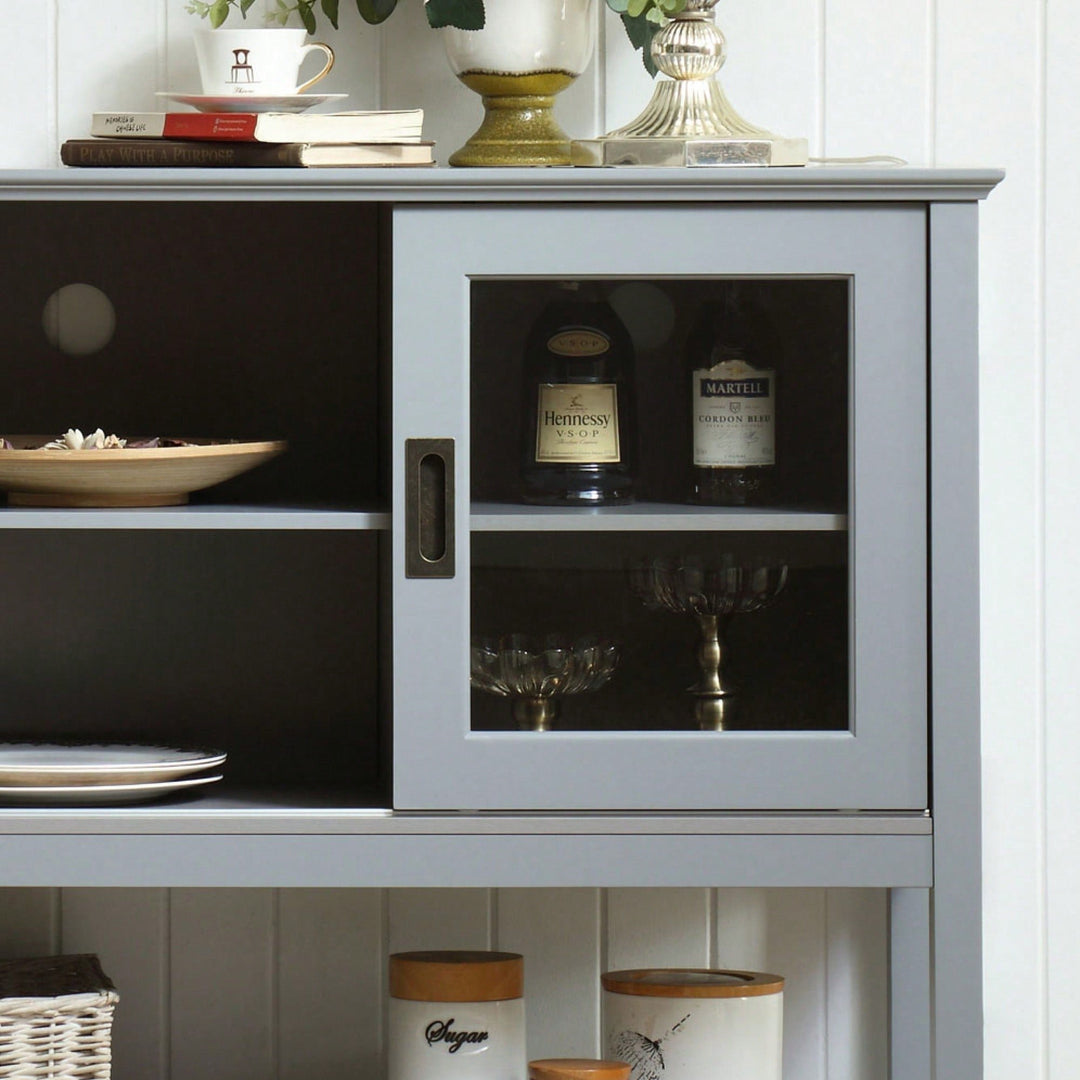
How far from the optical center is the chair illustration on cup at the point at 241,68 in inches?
41.8

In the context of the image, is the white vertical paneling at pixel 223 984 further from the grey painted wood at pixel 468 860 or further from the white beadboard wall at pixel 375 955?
the grey painted wood at pixel 468 860

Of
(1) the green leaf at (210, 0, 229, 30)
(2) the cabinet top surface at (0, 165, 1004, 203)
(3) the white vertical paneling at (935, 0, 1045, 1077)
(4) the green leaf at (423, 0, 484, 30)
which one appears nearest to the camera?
(2) the cabinet top surface at (0, 165, 1004, 203)

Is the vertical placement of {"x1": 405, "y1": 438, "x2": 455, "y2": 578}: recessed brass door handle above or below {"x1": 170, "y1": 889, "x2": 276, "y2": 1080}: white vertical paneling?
above

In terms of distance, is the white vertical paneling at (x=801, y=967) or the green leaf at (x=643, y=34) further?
the white vertical paneling at (x=801, y=967)

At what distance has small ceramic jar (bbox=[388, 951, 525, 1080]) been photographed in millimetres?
1062

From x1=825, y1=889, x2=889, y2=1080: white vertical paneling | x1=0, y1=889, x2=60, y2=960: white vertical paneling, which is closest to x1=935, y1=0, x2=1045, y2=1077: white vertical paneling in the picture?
x1=825, y1=889, x2=889, y2=1080: white vertical paneling

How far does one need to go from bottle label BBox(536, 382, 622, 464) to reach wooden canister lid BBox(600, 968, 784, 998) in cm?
44

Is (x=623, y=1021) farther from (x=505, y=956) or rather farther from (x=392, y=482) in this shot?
(x=392, y=482)

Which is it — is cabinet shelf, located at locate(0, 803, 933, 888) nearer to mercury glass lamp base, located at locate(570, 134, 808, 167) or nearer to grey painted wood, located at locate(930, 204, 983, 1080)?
grey painted wood, located at locate(930, 204, 983, 1080)

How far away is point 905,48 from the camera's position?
125 cm

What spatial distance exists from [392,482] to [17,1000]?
0.49m

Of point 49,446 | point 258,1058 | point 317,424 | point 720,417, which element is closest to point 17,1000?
point 258,1058

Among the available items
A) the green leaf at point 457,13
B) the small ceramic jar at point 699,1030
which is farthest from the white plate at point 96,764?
the green leaf at point 457,13

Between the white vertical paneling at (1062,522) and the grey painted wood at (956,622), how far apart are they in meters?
0.37
